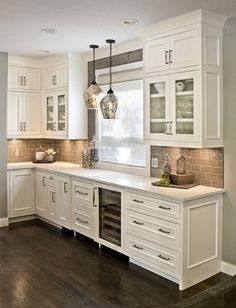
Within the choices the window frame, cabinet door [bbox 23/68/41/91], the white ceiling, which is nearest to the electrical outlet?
the window frame

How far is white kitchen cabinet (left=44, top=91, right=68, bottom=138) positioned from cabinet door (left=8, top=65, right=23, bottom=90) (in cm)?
48

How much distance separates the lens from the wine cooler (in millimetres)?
3934

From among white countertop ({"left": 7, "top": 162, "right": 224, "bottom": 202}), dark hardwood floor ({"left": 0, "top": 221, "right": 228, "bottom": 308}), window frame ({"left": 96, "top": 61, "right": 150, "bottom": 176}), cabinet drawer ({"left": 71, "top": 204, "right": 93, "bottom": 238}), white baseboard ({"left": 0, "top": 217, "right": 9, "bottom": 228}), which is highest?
window frame ({"left": 96, "top": 61, "right": 150, "bottom": 176})

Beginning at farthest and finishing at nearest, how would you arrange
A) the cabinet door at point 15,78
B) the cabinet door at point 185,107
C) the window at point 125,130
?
the cabinet door at point 15,78 → the window at point 125,130 → the cabinet door at point 185,107

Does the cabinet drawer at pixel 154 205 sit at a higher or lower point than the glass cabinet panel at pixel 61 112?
lower

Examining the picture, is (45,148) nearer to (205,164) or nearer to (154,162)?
(154,162)

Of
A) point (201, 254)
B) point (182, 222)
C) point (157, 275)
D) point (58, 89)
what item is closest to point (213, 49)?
point (182, 222)

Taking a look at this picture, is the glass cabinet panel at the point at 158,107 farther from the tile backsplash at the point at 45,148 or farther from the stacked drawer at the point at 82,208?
the tile backsplash at the point at 45,148

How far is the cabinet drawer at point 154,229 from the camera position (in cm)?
319

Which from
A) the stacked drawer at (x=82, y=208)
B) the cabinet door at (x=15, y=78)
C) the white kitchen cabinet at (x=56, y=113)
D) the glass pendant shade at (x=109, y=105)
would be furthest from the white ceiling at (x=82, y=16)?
the stacked drawer at (x=82, y=208)

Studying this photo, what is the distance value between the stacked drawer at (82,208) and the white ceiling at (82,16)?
1.83 metres

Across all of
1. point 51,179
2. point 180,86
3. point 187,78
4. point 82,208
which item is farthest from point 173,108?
point 51,179

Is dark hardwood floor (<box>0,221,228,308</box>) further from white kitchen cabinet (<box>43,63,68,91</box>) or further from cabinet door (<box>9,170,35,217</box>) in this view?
white kitchen cabinet (<box>43,63,68,91</box>)

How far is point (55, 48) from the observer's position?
191 inches
